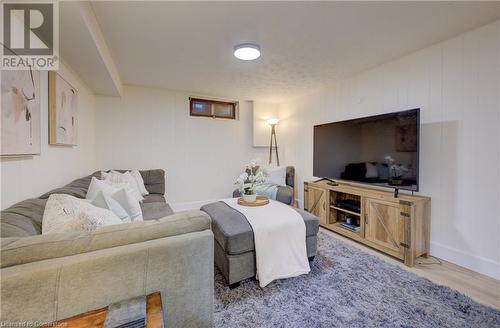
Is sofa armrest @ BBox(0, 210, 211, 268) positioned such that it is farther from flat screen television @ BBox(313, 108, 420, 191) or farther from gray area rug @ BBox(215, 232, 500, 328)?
flat screen television @ BBox(313, 108, 420, 191)

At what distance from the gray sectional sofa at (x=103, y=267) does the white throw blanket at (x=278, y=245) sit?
771 millimetres

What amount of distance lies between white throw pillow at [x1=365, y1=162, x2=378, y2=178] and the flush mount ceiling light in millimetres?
1899

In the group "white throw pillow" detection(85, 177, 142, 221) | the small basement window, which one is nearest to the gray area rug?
"white throw pillow" detection(85, 177, 142, 221)

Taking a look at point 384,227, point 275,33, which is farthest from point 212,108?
point 384,227

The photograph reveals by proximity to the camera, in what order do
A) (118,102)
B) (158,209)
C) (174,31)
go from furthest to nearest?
(118,102) → (158,209) → (174,31)

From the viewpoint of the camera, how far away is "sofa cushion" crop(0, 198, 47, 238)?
0.92 m

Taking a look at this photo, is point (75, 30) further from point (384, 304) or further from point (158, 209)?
point (384, 304)

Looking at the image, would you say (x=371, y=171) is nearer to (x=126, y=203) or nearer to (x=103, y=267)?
(x=126, y=203)

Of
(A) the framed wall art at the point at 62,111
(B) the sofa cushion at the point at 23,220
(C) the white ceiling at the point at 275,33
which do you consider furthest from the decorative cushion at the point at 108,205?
(C) the white ceiling at the point at 275,33

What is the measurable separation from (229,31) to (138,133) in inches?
100

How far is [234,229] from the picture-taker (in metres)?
1.80

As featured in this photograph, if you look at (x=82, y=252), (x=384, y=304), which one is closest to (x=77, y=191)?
(x=82, y=252)

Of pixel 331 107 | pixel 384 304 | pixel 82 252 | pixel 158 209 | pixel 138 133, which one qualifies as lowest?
pixel 384 304

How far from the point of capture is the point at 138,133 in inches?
146
